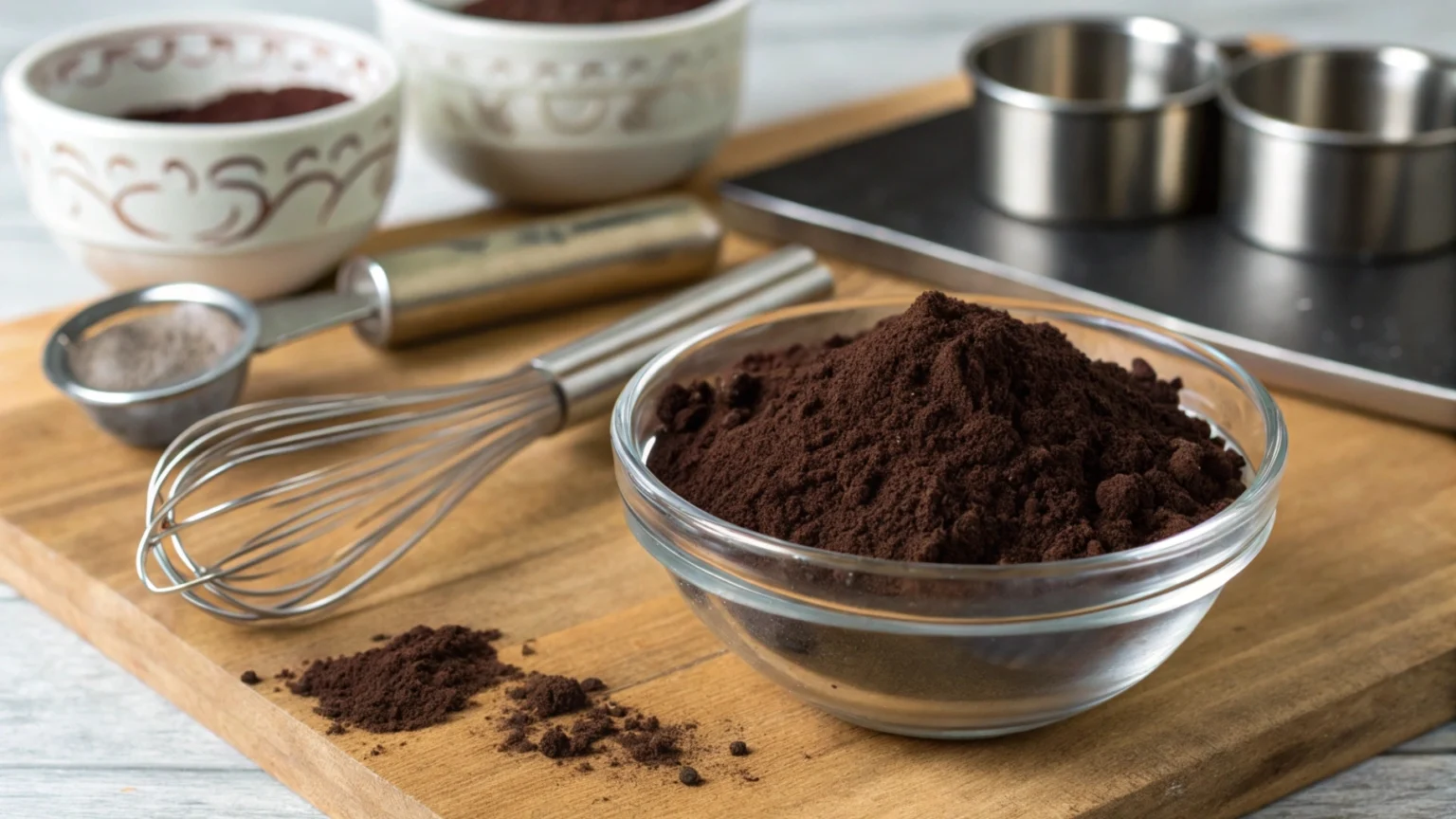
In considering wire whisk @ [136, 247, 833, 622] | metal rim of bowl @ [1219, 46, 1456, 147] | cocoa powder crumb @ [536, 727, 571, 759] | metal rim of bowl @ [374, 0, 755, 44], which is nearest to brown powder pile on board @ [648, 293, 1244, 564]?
cocoa powder crumb @ [536, 727, 571, 759]

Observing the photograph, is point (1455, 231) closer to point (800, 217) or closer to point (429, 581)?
point (800, 217)

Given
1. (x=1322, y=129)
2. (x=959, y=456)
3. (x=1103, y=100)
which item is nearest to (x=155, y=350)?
(x=959, y=456)

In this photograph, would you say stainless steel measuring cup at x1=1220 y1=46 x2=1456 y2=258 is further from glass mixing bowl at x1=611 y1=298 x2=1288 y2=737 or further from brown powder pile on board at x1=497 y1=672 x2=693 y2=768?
brown powder pile on board at x1=497 y1=672 x2=693 y2=768

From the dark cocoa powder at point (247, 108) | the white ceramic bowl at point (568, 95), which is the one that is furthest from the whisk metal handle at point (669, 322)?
the dark cocoa powder at point (247, 108)

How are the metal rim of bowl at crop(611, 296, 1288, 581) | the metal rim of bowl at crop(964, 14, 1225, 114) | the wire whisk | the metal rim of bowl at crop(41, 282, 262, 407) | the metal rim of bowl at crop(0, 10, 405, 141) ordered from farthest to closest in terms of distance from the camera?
the metal rim of bowl at crop(964, 14, 1225, 114) → the metal rim of bowl at crop(0, 10, 405, 141) → the metal rim of bowl at crop(41, 282, 262, 407) → the wire whisk → the metal rim of bowl at crop(611, 296, 1288, 581)

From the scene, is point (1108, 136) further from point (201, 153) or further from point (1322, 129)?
point (201, 153)

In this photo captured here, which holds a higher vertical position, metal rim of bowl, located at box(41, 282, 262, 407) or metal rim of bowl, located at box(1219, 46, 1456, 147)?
metal rim of bowl, located at box(1219, 46, 1456, 147)
